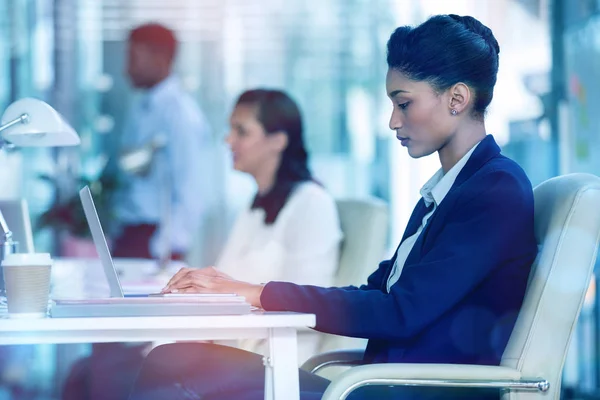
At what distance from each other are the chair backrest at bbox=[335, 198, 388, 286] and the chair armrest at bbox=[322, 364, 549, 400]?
1376mm

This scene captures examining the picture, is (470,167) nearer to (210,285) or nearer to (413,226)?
(413,226)

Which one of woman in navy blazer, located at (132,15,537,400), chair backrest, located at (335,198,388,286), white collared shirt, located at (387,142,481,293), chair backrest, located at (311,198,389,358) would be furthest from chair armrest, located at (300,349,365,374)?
chair backrest, located at (335,198,388,286)

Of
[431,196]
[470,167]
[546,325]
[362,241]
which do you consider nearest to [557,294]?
[546,325]

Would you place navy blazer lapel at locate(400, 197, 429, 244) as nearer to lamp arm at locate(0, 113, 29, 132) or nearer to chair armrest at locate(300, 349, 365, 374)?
chair armrest at locate(300, 349, 365, 374)

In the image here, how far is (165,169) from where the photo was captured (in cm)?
531

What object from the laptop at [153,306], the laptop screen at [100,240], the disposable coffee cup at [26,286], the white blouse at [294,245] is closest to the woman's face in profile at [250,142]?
the white blouse at [294,245]

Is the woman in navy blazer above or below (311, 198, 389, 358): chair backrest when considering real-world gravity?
above

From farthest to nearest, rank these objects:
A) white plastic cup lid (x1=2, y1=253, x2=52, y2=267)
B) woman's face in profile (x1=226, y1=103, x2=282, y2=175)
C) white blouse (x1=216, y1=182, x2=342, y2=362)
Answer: woman's face in profile (x1=226, y1=103, x2=282, y2=175) → white blouse (x1=216, y1=182, x2=342, y2=362) → white plastic cup lid (x1=2, y1=253, x2=52, y2=267)

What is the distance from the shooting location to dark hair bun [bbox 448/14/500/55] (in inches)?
72.8

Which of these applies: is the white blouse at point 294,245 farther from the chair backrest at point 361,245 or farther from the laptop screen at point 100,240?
the laptop screen at point 100,240

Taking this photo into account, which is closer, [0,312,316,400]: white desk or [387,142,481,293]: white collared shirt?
[0,312,316,400]: white desk

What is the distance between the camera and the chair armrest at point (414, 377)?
1.53m

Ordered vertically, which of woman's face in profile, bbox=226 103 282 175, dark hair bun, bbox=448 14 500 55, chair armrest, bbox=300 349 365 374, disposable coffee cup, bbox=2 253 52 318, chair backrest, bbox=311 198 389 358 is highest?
dark hair bun, bbox=448 14 500 55

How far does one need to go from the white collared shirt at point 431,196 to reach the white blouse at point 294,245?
1045 millimetres
